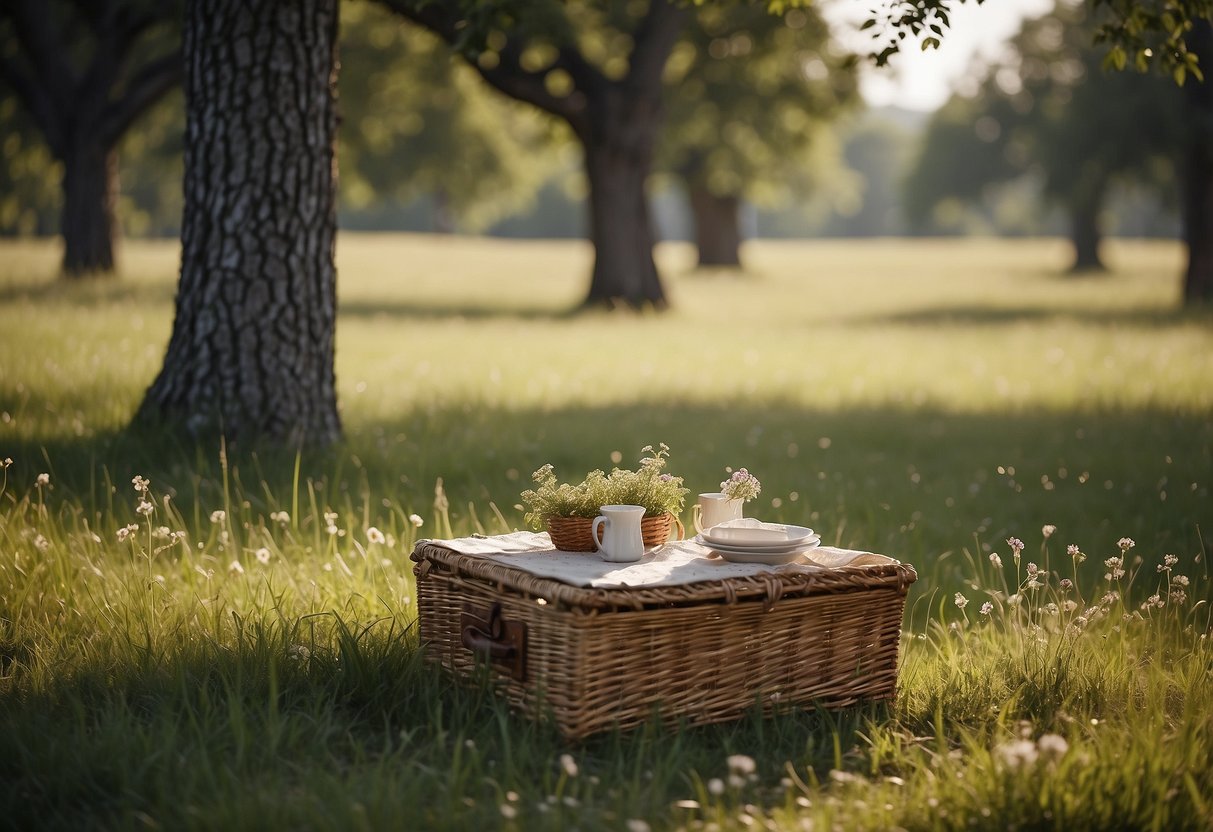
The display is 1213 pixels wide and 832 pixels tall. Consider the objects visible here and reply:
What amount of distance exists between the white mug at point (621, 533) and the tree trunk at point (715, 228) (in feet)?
118

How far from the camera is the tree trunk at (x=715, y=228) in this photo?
39188mm

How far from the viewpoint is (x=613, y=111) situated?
18.5 m

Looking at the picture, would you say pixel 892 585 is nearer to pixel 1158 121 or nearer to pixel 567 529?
pixel 567 529

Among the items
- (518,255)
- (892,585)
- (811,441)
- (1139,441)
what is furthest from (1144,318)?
(518,255)

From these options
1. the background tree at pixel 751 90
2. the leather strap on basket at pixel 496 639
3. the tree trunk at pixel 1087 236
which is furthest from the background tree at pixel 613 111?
the tree trunk at pixel 1087 236

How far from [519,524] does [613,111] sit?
1367cm

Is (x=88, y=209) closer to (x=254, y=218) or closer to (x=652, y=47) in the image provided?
(x=652, y=47)

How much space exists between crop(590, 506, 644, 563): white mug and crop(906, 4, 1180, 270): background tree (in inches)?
822

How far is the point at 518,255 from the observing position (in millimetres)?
38969

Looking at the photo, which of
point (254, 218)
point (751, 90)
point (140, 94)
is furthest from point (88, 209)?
point (254, 218)

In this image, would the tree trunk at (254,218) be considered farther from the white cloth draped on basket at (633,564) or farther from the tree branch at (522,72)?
the tree branch at (522,72)

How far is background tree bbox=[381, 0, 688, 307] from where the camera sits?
17375 millimetres

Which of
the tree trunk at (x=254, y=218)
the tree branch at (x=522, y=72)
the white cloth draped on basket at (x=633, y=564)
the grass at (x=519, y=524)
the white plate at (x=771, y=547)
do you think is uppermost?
the tree branch at (x=522, y=72)

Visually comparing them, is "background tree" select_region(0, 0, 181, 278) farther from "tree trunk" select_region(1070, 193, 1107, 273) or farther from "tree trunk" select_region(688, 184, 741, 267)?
"tree trunk" select_region(1070, 193, 1107, 273)
